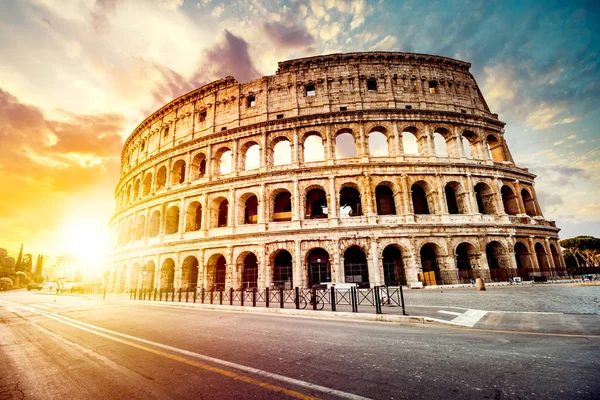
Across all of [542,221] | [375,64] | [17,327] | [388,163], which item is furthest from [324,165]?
[542,221]

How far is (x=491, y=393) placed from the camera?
2.43 metres

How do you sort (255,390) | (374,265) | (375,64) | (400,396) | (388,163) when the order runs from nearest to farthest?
(400,396), (255,390), (374,265), (388,163), (375,64)

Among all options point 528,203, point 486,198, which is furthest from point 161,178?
point 528,203

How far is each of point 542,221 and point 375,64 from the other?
1958cm

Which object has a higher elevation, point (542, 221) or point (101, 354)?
point (542, 221)

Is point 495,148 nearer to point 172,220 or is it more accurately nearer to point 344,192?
point 344,192

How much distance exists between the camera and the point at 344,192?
21.4 metres

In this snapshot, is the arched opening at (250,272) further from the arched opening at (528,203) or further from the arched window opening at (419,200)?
the arched opening at (528,203)

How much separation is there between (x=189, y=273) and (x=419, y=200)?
20.8 m

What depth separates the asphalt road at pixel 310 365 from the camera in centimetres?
263

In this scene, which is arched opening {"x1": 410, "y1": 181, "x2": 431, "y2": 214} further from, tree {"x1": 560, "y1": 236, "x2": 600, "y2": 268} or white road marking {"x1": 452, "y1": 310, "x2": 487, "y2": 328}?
tree {"x1": 560, "y1": 236, "x2": 600, "y2": 268}

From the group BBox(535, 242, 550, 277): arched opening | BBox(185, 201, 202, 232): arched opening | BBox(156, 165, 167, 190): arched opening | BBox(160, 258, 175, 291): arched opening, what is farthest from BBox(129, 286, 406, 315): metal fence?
BBox(535, 242, 550, 277): arched opening

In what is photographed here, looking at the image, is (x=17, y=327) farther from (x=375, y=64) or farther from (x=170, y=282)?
(x=375, y=64)

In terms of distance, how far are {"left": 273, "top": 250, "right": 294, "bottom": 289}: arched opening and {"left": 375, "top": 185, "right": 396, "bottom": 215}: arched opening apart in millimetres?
8584
